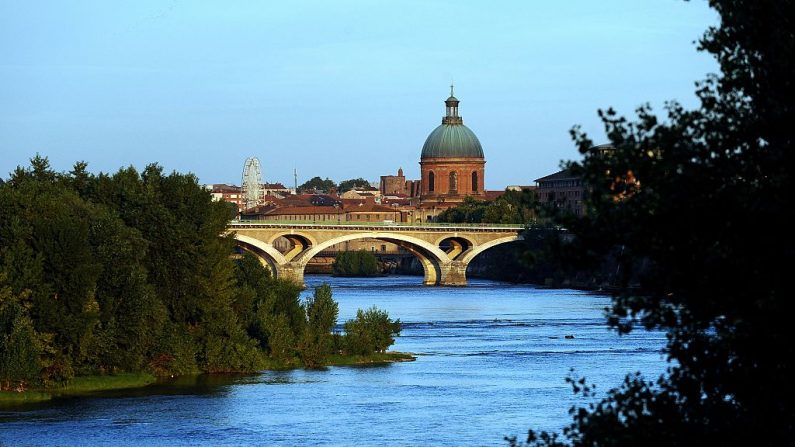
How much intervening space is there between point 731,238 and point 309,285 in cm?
8481

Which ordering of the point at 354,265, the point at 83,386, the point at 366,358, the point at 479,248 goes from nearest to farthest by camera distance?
the point at 83,386 → the point at 366,358 → the point at 479,248 → the point at 354,265

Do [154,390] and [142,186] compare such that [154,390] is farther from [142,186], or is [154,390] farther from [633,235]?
[633,235]

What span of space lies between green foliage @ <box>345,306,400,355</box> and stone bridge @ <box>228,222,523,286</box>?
4995cm

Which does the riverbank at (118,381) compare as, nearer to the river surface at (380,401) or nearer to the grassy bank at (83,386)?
the grassy bank at (83,386)

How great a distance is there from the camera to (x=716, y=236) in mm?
13445

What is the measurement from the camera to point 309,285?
9769cm

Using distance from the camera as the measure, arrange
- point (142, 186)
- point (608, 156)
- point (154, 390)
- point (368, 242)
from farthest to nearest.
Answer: point (368, 242) → point (142, 186) → point (154, 390) → point (608, 156)

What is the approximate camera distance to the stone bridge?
96.2 m

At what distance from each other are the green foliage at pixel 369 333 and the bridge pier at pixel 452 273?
5566 cm

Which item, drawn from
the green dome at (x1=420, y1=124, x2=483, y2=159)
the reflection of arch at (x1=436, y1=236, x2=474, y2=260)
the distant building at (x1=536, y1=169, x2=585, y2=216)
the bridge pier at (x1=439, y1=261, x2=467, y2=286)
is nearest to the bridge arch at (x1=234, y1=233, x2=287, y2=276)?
the bridge pier at (x1=439, y1=261, x2=467, y2=286)

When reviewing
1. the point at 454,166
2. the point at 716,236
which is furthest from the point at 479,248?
the point at 716,236

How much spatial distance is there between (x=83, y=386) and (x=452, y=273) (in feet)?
216

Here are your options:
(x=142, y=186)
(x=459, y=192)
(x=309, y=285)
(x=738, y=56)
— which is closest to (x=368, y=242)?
(x=459, y=192)

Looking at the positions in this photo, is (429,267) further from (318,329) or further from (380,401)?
(380,401)
